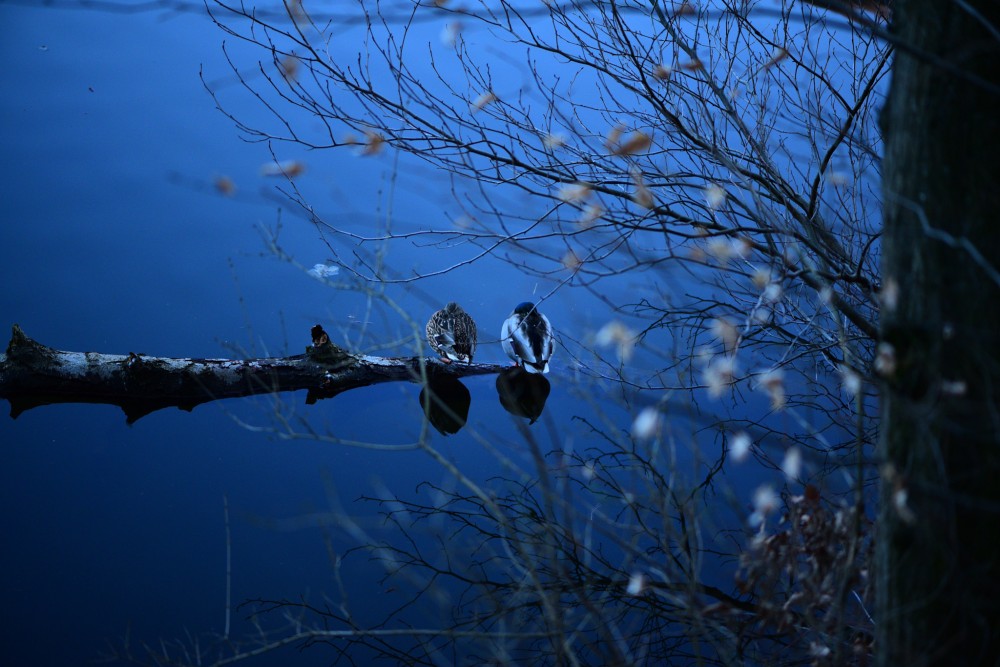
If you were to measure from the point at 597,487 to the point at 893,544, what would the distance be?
1.77 metres

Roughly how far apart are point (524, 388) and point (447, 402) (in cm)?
43

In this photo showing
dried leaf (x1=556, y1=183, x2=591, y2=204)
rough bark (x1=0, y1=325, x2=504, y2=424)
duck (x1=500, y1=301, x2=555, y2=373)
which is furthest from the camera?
duck (x1=500, y1=301, x2=555, y2=373)

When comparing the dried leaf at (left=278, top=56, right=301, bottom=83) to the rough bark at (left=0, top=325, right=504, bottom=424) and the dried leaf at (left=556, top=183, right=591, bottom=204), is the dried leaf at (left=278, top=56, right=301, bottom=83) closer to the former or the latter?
the dried leaf at (left=556, top=183, right=591, bottom=204)

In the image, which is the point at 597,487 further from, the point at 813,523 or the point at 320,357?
the point at 320,357

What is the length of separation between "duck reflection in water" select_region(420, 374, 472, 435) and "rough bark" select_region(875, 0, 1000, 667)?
118 inches

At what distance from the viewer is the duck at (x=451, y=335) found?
15.0 feet

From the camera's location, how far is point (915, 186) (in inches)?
61.0

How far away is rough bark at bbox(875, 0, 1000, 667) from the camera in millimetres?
1460

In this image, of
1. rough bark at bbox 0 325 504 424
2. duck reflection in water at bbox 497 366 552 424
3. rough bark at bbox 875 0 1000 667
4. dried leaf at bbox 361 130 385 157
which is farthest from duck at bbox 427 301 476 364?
rough bark at bbox 875 0 1000 667

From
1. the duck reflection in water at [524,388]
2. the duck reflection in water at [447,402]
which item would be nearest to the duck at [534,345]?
the duck reflection in water at [524,388]

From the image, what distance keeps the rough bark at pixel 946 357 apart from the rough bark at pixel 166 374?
3028 millimetres

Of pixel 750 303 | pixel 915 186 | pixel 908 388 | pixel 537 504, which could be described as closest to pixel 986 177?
pixel 915 186

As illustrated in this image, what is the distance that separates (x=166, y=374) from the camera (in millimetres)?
4402

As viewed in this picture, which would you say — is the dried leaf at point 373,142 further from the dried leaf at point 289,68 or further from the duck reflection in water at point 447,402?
the duck reflection in water at point 447,402
